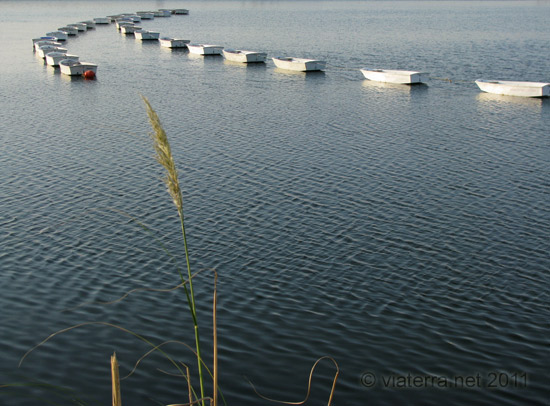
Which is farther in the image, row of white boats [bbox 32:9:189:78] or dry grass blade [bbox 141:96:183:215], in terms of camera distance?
row of white boats [bbox 32:9:189:78]

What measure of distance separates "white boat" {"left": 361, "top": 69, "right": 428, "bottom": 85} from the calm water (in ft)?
13.4

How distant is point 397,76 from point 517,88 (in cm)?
1238

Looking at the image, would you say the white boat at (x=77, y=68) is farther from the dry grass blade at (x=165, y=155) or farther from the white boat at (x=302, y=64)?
the dry grass blade at (x=165, y=155)

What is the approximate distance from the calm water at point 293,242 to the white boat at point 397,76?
161 inches

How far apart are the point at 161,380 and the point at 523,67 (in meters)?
68.0

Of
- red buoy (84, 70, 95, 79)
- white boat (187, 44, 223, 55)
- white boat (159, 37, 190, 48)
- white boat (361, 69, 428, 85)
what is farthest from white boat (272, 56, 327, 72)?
white boat (159, 37, 190, 48)

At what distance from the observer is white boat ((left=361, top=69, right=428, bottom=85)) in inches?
2510

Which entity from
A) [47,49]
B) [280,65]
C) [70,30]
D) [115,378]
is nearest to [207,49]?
[280,65]

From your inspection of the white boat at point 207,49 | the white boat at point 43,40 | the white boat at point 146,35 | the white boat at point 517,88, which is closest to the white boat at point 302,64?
the white boat at point 207,49

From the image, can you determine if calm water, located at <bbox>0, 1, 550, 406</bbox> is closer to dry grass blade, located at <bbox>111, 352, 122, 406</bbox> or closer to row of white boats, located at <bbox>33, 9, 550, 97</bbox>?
row of white boats, located at <bbox>33, 9, 550, 97</bbox>

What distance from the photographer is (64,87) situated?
6619cm

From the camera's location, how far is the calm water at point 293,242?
Result: 1747cm

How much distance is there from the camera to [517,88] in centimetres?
5738

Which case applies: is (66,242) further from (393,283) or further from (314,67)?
(314,67)
